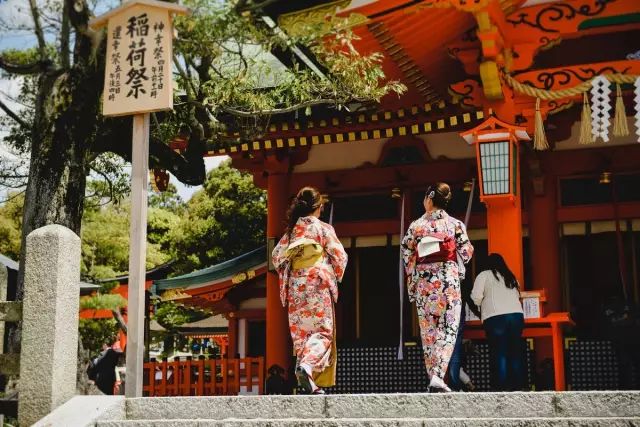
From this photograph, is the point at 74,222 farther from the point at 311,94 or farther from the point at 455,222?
the point at 455,222

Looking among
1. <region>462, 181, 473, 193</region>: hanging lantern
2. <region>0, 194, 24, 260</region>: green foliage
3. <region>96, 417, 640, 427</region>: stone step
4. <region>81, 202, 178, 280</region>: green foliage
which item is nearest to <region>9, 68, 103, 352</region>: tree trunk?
<region>96, 417, 640, 427</region>: stone step

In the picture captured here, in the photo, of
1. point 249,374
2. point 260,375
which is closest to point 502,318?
point 260,375

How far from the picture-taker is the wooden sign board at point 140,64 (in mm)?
6840

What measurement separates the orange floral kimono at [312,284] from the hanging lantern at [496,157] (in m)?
3.08

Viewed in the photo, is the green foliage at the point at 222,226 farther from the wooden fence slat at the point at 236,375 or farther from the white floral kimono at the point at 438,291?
the white floral kimono at the point at 438,291

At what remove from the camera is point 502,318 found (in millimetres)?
7871

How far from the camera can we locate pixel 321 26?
8.34m

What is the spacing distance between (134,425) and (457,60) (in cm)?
653

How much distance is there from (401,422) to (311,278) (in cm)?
187

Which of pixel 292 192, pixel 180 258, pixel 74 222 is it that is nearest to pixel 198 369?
pixel 292 192

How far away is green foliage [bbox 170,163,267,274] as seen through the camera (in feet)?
86.4

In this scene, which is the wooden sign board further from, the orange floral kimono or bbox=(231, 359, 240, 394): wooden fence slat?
bbox=(231, 359, 240, 394): wooden fence slat

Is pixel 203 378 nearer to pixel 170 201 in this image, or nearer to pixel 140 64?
pixel 140 64

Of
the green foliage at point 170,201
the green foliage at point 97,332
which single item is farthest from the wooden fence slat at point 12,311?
the green foliage at point 170,201
